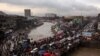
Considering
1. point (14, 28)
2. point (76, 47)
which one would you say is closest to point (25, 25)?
point (14, 28)

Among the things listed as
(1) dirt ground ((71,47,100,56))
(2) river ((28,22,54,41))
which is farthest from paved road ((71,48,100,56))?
(2) river ((28,22,54,41))

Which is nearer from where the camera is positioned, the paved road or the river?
the paved road

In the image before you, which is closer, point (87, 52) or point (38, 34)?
point (87, 52)

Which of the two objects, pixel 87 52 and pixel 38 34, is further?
pixel 38 34

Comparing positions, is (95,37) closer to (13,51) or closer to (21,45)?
(21,45)

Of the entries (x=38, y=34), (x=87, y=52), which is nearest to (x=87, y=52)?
(x=87, y=52)

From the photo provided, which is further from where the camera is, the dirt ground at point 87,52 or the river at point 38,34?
the river at point 38,34

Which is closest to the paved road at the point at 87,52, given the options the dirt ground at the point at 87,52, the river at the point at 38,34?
the dirt ground at the point at 87,52

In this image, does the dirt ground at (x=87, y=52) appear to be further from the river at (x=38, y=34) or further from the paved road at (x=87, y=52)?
the river at (x=38, y=34)

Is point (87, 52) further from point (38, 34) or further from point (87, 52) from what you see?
point (38, 34)

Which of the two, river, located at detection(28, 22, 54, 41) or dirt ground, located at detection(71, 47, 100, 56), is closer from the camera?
dirt ground, located at detection(71, 47, 100, 56)

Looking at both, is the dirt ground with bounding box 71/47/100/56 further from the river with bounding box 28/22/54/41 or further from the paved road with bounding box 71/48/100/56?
the river with bounding box 28/22/54/41
